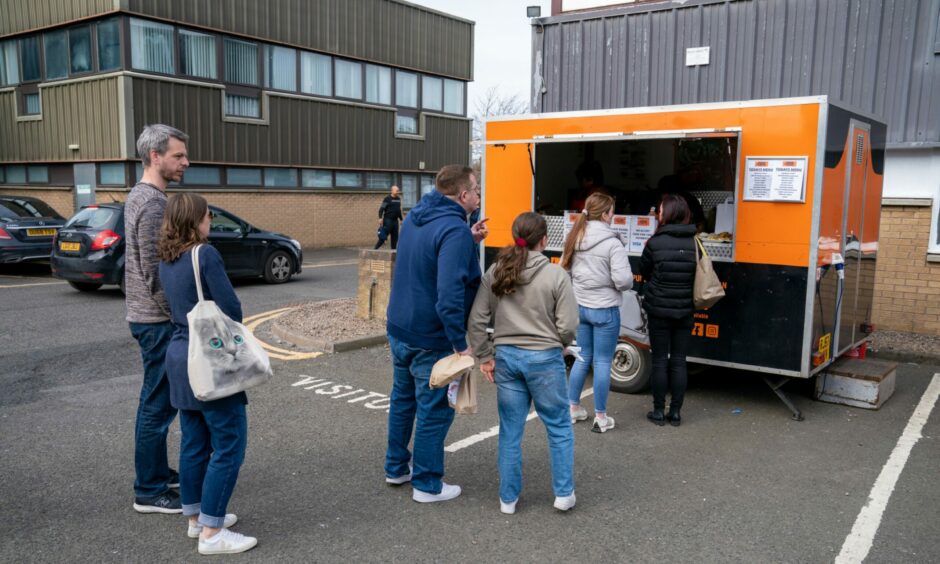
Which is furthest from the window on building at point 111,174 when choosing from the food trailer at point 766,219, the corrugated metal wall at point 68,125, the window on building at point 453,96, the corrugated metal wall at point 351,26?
the food trailer at point 766,219

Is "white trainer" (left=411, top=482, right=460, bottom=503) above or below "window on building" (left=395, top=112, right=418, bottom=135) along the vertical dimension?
below

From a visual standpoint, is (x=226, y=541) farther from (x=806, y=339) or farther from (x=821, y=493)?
(x=806, y=339)

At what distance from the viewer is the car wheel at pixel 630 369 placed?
648cm

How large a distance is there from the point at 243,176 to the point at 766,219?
1626cm

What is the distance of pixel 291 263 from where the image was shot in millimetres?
13820

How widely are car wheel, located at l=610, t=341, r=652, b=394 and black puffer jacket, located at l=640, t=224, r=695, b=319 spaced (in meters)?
1.05

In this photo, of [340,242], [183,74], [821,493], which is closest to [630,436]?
[821,493]

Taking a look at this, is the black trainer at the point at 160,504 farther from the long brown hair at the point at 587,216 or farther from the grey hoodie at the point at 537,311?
the long brown hair at the point at 587,216

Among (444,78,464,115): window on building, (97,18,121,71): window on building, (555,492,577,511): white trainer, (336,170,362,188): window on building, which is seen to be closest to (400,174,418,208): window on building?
(336,170,362,188): window on building

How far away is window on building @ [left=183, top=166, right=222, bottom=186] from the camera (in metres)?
18.4

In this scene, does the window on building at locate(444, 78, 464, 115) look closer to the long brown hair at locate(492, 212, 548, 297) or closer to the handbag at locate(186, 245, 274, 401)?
the long brown hair at locate(492, 212, 548, 297)

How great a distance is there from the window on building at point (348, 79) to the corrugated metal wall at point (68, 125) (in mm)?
6459

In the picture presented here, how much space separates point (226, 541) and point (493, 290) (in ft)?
5.89

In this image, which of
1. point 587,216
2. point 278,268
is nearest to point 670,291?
point 587,216
